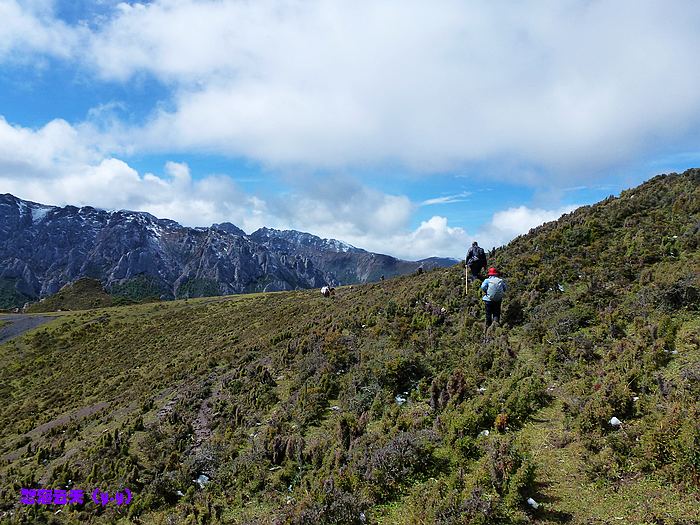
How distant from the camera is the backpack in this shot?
15944mm

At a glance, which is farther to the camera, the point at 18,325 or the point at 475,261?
the point at 18,325

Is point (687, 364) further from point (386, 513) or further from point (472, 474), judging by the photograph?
point (386, 513)

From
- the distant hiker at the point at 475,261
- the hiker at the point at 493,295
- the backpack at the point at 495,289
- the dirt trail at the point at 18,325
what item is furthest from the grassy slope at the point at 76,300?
the backpack at the point at 495,289

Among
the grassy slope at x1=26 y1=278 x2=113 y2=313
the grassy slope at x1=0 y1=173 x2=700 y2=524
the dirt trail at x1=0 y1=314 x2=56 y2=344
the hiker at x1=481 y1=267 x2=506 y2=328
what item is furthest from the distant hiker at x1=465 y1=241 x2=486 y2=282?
the grassy slope at x1=26 y1=278 x2=113 y2=313

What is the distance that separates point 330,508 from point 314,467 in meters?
3.01

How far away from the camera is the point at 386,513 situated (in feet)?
27.1

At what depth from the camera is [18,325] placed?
215 feet

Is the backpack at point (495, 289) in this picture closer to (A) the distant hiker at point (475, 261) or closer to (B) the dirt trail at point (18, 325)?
(A) the distant hiker at point (475, 261)

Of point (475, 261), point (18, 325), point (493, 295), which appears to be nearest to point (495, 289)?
point (493, 295)

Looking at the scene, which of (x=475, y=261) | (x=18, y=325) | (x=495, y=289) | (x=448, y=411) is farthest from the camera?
(x=18, y=325)

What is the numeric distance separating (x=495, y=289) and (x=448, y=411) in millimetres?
6210

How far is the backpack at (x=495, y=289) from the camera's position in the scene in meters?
15.9

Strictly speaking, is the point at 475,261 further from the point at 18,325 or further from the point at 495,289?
the point at 18,325

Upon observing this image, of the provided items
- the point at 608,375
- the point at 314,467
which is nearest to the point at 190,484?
the point at 314,467
